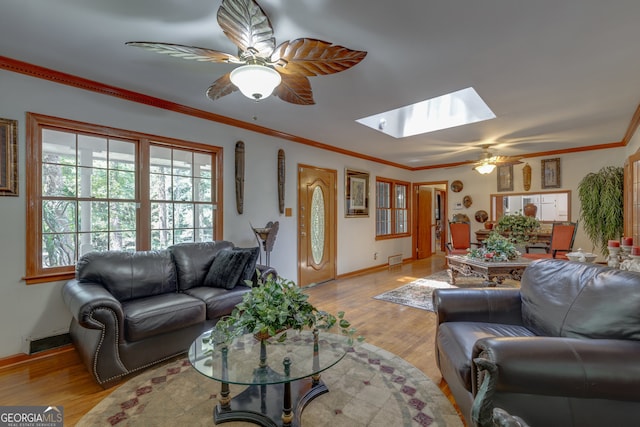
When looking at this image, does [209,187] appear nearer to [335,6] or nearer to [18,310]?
[18,310]

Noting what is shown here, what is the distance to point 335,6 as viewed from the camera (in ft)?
5.49

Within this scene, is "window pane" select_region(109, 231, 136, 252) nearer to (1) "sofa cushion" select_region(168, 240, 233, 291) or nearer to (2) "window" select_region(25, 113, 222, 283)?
(2) "window" select_region(25, 113, 222, 283)

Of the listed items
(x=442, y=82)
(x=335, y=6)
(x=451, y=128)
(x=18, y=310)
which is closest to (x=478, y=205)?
(x=451, y=128)

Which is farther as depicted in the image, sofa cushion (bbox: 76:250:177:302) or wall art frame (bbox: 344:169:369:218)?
wall art frame (bbox: 344:169:369:218)

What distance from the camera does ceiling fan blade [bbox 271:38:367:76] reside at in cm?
167

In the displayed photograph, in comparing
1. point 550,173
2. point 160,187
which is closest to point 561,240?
point 550,173

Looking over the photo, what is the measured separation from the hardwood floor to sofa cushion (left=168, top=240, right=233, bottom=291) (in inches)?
38.8

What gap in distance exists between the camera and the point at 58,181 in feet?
8.55

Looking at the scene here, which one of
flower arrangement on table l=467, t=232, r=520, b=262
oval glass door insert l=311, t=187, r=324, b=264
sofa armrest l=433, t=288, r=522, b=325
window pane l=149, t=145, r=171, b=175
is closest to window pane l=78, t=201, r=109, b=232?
window pane l=149, t=145, r=171, b=175

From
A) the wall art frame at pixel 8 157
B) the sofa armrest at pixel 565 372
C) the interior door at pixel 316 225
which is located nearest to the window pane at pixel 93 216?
the wall art frame at pixel 8 157

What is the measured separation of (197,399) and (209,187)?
237cm

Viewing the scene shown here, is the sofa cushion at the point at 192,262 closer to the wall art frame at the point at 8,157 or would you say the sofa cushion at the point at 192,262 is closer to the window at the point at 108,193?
the window at the point at 108,193

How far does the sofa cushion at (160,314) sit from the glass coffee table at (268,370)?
54cm

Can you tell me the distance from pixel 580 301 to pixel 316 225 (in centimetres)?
364
